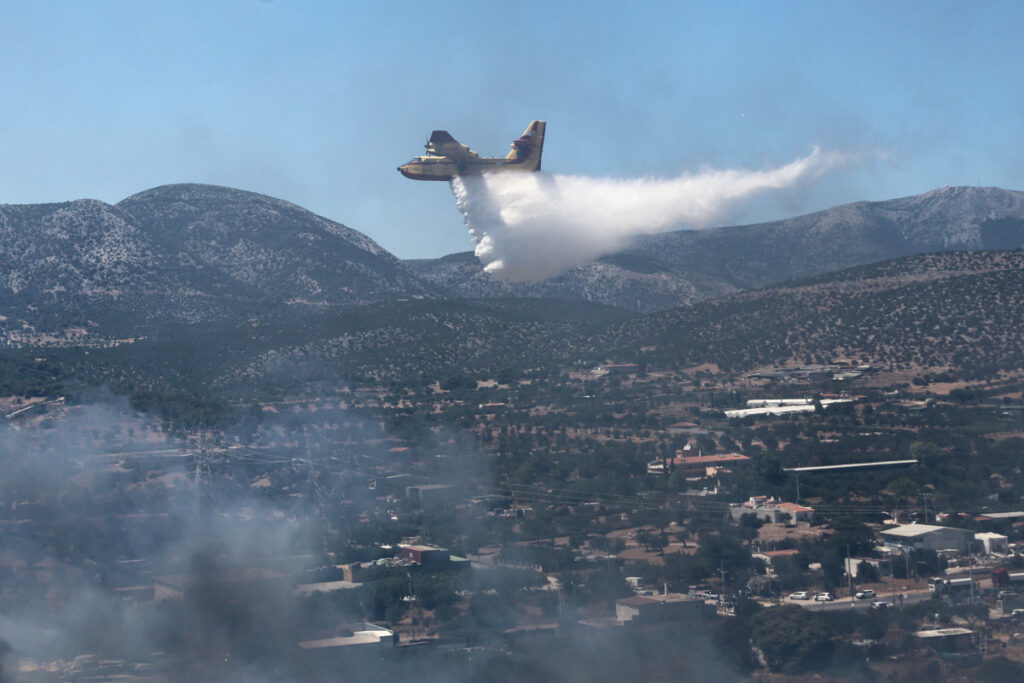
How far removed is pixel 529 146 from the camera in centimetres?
6556

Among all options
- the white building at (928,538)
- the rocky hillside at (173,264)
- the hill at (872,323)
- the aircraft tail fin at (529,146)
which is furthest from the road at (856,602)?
the rocky hillside at (173,264)

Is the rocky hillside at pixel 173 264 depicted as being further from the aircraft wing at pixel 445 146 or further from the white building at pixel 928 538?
the white building at pixel 928 538

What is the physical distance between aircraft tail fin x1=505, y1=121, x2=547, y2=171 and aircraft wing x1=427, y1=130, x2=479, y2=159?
2.60 m

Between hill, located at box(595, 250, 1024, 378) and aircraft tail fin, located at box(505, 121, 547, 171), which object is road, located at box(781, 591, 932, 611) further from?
hill, located at box(595, 250, 1024, 378)

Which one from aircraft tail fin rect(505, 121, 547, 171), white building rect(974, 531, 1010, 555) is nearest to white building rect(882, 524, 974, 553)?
white building rect(974, 531, 1010, 555)

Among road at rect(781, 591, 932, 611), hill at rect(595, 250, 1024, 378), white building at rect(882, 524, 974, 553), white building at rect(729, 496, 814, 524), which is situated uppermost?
hill at rect(595, 250, 1024, 378)

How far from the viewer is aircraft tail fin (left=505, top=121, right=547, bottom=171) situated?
65.5 metres

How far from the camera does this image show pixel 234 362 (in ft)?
330

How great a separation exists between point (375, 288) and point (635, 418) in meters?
84.3

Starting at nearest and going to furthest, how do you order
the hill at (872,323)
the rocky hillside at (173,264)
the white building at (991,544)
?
the white building at (991,544)
the hill at (872,323)
the rocky hillside at (173,264)

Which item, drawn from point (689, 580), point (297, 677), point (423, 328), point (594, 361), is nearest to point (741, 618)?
point (689, 580)

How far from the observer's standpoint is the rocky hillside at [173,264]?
127125 millimetres

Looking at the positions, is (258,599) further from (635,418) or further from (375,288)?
(375,288)

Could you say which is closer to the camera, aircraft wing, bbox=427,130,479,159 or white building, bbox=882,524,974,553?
white building, bbox=882,524,974,553
